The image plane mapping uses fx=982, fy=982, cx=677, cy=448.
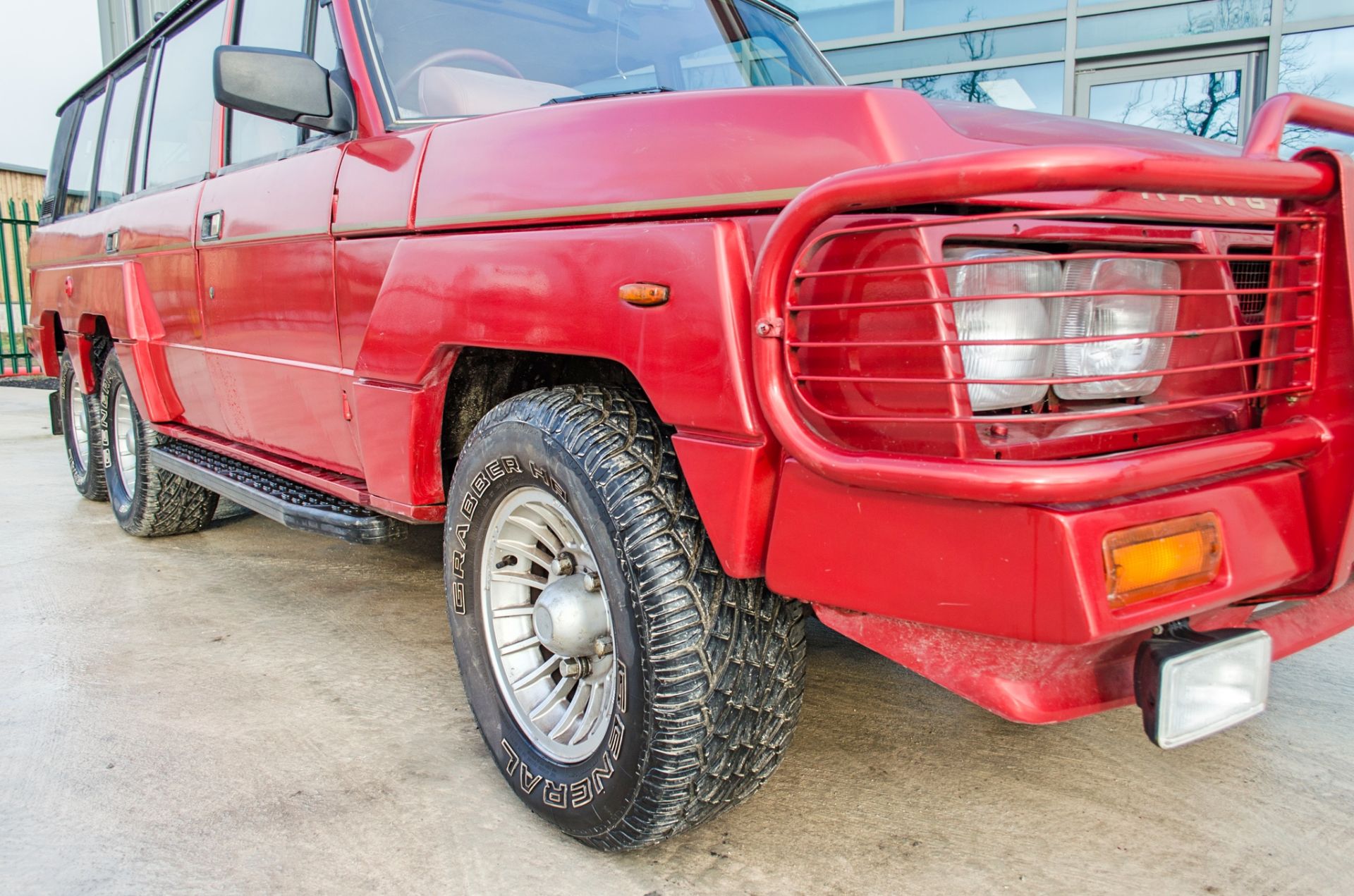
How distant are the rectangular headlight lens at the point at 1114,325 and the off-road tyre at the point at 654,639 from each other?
0.67m

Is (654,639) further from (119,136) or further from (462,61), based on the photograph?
(119,136)

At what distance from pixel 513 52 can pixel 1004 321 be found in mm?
1579

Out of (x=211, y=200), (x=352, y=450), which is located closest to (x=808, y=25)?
(x=211, y=200)

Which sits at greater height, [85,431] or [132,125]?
[132,125]

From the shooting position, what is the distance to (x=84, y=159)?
5172 mm

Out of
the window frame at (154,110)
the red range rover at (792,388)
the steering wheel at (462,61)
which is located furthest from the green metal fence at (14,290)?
the red range rover at (792,388)

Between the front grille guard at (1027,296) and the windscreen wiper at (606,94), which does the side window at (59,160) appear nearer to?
the windscreen wiper at (606,94)

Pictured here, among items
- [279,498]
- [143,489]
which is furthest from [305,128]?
[143,489]

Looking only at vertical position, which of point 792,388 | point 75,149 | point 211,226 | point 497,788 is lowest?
→ point 497,788

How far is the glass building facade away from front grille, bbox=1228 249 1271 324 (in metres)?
4.82

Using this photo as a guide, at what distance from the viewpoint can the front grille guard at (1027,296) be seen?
1304 mm

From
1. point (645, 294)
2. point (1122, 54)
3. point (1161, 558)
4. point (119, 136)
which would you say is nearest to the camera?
point (1161, 558)

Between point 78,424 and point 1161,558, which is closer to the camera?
point 1161,558

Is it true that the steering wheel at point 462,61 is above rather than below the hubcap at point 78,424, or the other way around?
above
